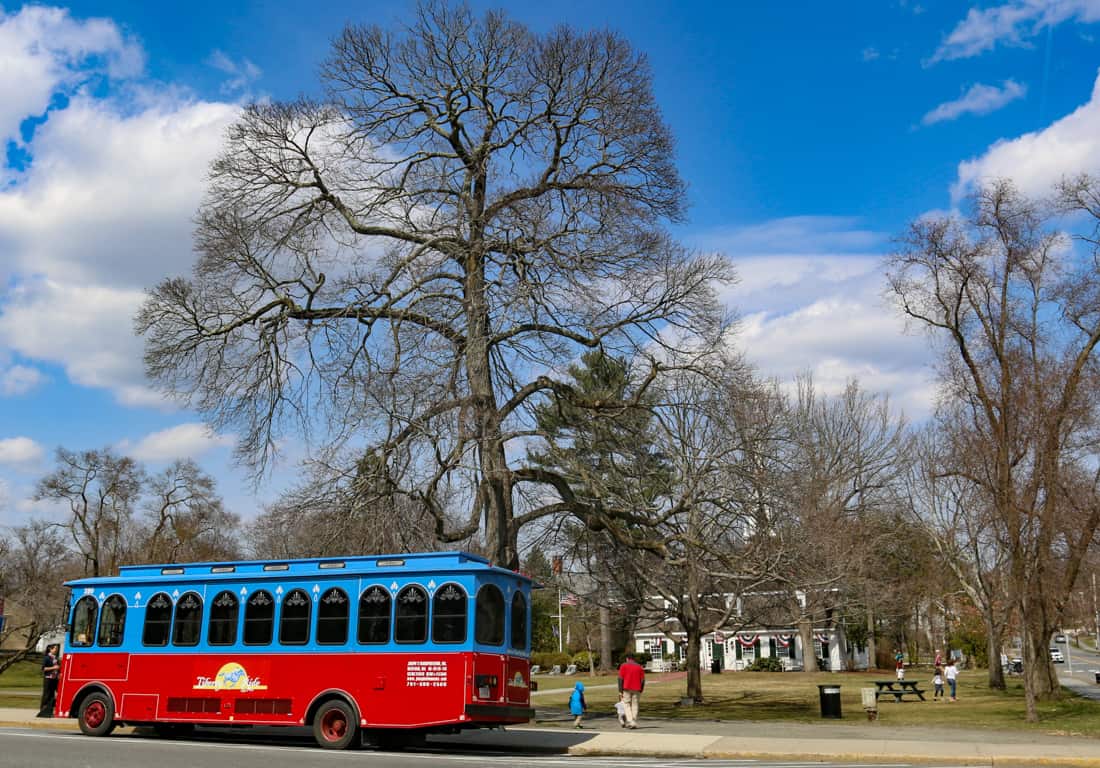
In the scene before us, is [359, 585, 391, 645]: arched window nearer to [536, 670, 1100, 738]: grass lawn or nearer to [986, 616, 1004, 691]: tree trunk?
[536, 670, 1100, 738]: grass lawn

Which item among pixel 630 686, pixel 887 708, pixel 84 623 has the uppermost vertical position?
pixel 84 623

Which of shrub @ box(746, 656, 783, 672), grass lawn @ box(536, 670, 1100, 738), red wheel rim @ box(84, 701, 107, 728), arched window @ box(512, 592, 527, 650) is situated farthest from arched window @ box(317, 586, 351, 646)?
shrub @ box(746, 656, 783, 672)

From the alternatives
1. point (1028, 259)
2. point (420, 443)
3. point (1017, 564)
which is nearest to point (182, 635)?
point (420, 443)

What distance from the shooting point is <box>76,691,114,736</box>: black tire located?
62.6 feet

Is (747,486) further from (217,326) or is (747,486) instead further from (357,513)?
(217,326)

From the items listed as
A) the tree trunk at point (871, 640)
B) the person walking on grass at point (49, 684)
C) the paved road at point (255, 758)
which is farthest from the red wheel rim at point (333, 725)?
the tree trunk at point (871, 640)

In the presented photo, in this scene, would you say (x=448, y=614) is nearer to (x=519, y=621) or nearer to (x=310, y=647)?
(x=519, y=621)

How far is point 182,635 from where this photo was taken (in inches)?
738

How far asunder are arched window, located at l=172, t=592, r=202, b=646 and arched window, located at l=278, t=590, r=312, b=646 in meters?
1.93

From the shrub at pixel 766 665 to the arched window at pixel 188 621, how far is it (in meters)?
58.6

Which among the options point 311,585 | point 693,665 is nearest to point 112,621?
point 311,585

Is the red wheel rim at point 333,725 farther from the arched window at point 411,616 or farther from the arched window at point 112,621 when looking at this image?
the arched window at point 112,621

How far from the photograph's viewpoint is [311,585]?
705 inches

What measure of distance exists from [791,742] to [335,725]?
8.24 meters
